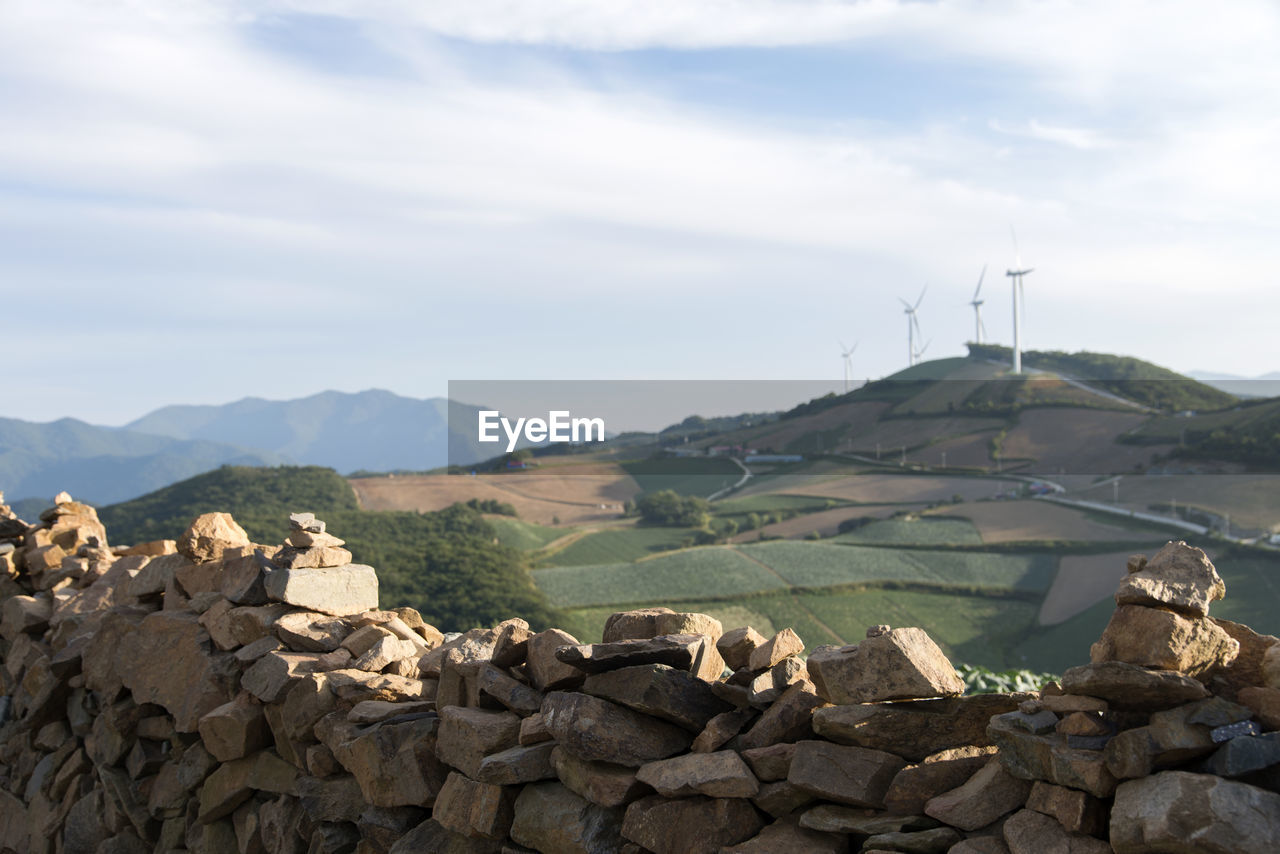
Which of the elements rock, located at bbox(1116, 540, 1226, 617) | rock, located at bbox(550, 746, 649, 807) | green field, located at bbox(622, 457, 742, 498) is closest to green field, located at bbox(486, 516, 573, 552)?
green field, located at bbox(622, 457, 742, 498)

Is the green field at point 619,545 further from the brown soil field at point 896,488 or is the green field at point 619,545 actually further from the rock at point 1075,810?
the rock at point 1075,810

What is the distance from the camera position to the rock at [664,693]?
13.8 ft

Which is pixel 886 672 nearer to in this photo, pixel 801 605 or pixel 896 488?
pixel 801 605

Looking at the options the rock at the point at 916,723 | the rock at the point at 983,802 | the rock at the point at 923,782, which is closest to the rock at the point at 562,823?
the rock at the point at 916,723

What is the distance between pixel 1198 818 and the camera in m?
2.85

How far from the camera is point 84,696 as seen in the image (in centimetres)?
Answer: 765

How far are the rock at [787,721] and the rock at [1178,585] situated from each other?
4.32ft

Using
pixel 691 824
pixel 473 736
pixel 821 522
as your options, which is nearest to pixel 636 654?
pixel 691 824

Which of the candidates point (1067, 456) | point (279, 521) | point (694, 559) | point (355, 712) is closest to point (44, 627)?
point (355, 712)

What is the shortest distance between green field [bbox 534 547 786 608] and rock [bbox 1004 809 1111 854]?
45.8 m

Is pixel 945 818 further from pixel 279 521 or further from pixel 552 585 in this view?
pixel 552 585

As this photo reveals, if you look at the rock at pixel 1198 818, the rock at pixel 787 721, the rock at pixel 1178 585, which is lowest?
the rock at pixel 787 721

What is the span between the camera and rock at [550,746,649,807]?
13.6 feet

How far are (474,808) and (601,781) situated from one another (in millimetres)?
773
